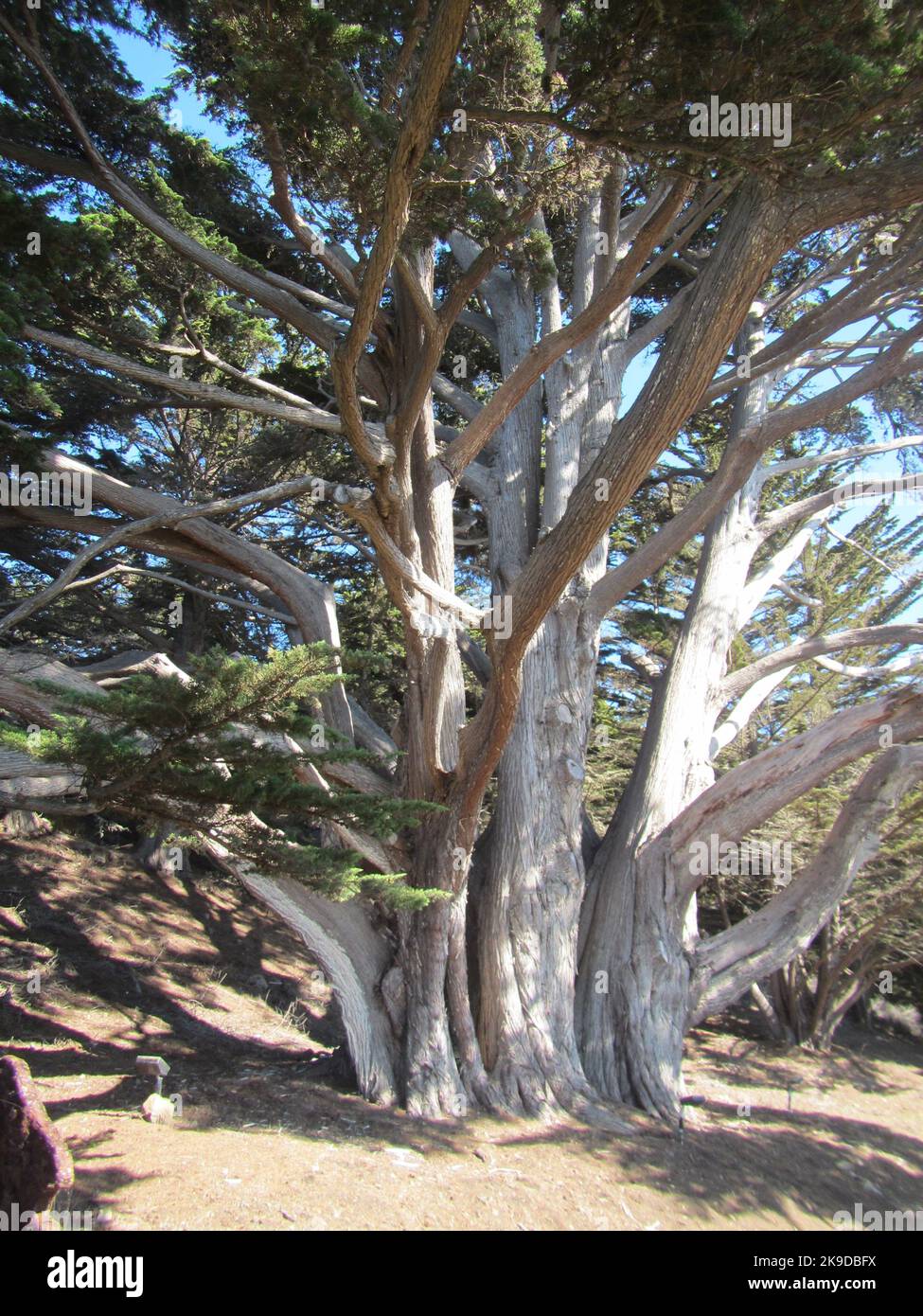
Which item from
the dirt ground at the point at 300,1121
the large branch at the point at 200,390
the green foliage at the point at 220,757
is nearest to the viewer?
the green foliage at the point at 220,757

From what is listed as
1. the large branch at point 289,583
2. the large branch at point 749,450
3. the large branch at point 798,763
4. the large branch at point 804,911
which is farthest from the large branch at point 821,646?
the large branch at point 289,583

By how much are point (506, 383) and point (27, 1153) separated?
4.62m

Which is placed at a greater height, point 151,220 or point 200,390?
point 151,220

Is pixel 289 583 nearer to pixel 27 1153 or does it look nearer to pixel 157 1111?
pixel 157 1111

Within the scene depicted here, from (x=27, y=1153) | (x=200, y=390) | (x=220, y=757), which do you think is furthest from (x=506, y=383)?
(x=27, y=1153)

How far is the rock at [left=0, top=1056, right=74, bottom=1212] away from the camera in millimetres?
3525

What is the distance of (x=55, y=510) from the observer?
5945 mm

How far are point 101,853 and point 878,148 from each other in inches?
450

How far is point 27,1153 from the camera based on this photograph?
3.58 metres

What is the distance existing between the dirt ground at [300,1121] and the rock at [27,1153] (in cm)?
36

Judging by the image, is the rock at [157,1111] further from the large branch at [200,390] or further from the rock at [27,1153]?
the large branch at [200,390]

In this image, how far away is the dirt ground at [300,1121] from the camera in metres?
4.49

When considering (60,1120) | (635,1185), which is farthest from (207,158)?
(635,1185)

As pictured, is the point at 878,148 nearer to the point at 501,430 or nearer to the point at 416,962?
the point at 501,430
